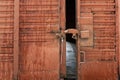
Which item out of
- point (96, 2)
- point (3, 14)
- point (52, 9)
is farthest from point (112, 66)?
point (3, 14)

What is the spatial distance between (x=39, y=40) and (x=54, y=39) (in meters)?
0.21

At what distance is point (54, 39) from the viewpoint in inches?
142

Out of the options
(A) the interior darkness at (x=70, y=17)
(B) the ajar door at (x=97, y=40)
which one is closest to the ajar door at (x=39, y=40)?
(B) the ajar door at (x=97, y=40)

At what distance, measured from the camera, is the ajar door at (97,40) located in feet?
11.8

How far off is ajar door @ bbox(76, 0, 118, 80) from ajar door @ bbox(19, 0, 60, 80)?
0.34m

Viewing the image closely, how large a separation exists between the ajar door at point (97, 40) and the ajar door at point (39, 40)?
340 millimetres

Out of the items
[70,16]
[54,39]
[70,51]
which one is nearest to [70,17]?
[70,16]

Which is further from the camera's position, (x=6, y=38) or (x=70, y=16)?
(x=70, y=16)

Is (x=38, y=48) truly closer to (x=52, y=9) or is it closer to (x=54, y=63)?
(x=54, y=63)

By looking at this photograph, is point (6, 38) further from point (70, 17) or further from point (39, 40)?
point (70, 17)

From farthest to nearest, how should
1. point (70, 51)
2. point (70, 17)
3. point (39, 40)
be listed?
point (70, 17) → point (70, 51) → point (39, 40)

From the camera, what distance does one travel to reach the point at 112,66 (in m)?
3.60

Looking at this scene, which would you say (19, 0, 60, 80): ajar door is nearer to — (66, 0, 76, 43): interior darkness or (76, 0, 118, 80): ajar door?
(76, 0, 118, 80): ajar door

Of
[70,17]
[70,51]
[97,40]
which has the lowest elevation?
[70,51]
